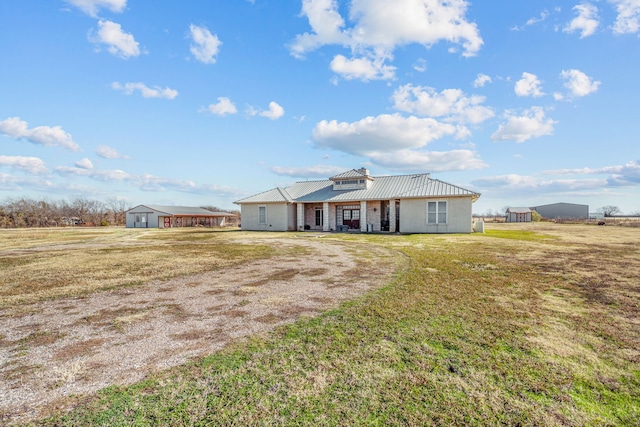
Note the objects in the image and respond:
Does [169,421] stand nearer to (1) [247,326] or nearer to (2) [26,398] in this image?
(2) [26,398]

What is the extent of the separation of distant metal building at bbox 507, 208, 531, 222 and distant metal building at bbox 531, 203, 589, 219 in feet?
52.0

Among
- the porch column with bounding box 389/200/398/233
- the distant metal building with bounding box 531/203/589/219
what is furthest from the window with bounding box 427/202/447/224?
the distant metal building with bounding box 531/203/589/219

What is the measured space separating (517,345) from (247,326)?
340cm

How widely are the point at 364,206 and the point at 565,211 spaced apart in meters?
74.3

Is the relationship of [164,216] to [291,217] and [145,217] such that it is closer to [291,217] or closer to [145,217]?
[145,217]

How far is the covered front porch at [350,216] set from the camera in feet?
81.3

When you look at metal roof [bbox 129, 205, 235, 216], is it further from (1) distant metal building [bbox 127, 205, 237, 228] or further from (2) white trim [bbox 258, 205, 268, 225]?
(2) white trim [bbox 258, 205, 268, 225]

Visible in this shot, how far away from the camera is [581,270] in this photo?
322 inches

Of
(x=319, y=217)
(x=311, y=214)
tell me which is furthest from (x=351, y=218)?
(x=311, y=214)

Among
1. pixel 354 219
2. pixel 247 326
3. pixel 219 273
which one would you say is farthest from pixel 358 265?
pixel 354 219

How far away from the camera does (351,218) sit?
26.3m

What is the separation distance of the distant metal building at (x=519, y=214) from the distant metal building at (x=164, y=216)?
56.9 m

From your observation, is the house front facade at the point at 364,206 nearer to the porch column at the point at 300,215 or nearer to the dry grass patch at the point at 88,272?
the porch column at the point at 300,215

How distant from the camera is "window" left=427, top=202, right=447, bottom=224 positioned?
2158 cm
